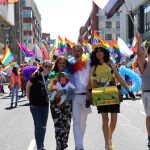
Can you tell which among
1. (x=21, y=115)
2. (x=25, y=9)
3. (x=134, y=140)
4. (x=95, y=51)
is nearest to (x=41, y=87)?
(x=95, y=51)

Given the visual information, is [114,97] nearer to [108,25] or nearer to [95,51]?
[95,51]

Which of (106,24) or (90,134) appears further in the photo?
(106,24)

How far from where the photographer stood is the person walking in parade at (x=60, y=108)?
23.9 ft

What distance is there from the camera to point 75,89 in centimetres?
739

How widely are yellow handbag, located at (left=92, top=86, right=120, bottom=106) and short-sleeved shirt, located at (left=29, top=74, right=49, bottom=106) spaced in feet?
2.73

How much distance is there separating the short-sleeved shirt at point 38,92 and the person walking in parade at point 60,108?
0.20 meters

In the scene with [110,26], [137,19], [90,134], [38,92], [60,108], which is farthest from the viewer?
[110,26]

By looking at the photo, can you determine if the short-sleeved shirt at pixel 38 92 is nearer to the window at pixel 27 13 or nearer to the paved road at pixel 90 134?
the paved road at pixel 90 134

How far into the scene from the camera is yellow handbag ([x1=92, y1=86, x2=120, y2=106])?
7.14m

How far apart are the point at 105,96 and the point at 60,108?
72 centimetres

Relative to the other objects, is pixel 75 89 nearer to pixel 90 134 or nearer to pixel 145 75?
pixel 145 75

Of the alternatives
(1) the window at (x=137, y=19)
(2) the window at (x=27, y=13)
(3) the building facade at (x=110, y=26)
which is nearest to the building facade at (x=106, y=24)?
(3) the building facade at (x=110, y=26)

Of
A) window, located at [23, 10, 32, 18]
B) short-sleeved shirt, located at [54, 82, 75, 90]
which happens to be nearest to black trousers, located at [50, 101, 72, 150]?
short-sleeved shirt, located at [54, 82, 75, 90]

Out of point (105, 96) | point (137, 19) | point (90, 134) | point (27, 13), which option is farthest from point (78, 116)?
point (27, 13)
